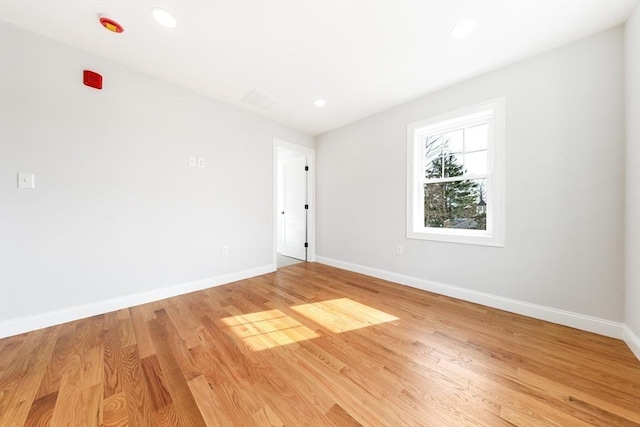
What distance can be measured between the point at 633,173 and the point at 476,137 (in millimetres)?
1191

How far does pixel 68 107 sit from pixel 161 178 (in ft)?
2.97

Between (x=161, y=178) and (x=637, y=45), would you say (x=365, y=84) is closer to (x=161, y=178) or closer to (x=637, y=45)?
(x=637, y=45)

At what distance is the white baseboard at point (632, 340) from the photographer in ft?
4.95

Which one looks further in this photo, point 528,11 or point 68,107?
point 68,107

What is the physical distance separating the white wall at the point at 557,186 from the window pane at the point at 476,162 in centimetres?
27

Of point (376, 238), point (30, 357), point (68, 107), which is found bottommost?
point (30, 357)

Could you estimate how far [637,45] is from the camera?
1552mm

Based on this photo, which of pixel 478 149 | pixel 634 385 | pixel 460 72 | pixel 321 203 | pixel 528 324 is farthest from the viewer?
pixel 321 203

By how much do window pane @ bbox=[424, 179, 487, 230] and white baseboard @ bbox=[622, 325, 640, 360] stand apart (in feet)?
3.88

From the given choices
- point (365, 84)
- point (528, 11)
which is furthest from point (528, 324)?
point (365, 84)

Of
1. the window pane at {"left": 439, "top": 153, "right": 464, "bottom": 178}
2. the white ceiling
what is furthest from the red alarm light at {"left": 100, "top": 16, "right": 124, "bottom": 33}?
the window pane at {"left": 439, "top": 153, "right": 464, "bottom": 178}

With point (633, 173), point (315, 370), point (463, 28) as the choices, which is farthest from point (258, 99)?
point (633, 173)

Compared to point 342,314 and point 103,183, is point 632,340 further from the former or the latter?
point 103,183

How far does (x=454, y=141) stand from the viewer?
267 centimetres
